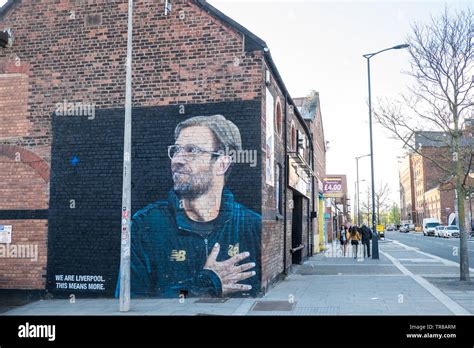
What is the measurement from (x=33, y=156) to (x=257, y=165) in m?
5.71

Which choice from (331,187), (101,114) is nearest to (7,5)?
(101,114)

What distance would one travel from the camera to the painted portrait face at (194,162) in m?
11.6

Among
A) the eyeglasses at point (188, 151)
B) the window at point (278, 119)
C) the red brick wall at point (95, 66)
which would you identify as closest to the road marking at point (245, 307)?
the eyeglasses at point (188, 151)

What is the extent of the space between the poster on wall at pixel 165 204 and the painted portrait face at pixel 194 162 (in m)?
0.02

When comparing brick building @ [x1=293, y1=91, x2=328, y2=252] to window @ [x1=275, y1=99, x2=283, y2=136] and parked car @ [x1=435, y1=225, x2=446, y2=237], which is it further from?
parked car @ [x1=435, y1=225, x2=446, y2=237]

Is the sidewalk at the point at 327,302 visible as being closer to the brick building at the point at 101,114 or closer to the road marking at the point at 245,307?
the road marking at the point at 245,307

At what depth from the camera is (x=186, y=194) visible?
1160 cm

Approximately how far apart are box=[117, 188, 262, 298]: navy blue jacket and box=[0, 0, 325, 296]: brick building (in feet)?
0.69

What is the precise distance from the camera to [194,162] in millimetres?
11672

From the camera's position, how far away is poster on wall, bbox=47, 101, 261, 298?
37.4ft

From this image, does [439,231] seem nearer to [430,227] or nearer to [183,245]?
[430,227]
